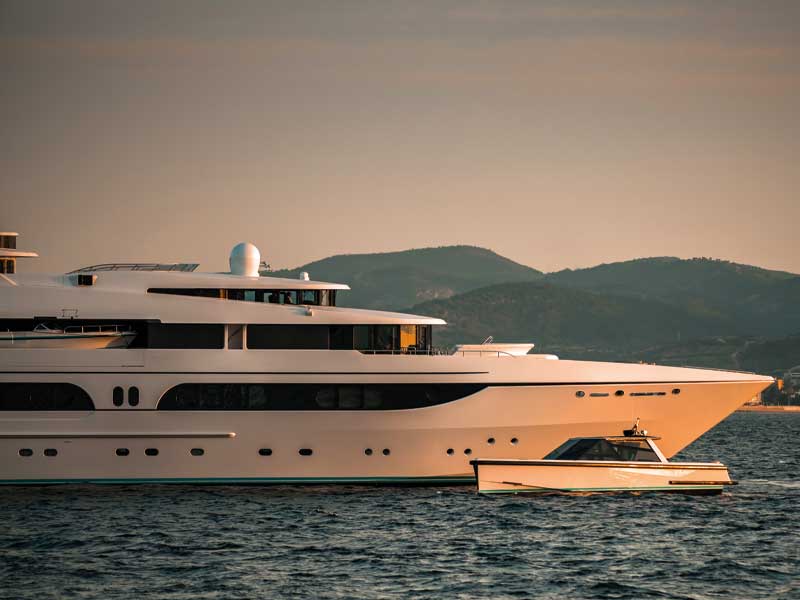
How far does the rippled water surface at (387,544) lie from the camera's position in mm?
21453

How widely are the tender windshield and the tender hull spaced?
0.29m

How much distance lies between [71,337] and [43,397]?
1.74 m

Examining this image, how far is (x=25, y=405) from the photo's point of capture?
102 ft

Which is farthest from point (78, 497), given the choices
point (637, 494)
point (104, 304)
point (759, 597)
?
point (759, 597)

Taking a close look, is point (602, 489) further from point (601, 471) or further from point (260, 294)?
point (260, 294)

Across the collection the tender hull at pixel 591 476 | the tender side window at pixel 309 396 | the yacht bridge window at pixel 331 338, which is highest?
the yacht bridge window at pixel 331 338

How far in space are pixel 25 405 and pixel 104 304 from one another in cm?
336

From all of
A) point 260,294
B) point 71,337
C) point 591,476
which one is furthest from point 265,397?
point 591,476

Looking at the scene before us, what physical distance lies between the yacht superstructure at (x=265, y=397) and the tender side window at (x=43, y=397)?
0.03 metres

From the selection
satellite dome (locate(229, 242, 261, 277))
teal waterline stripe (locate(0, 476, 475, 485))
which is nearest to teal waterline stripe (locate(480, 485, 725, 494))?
teal waterline stripe (locate(0, 476, 475, 485))

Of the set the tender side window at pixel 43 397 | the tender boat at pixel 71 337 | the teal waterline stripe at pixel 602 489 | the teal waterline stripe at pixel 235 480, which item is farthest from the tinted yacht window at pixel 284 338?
the teal waterline stripe at pixel 602 489

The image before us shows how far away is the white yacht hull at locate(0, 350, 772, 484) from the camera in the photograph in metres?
31.2

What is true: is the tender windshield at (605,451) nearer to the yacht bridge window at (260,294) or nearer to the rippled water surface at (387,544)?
the rippled water surface at (387,544)

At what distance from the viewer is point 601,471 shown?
3030 centimetres
